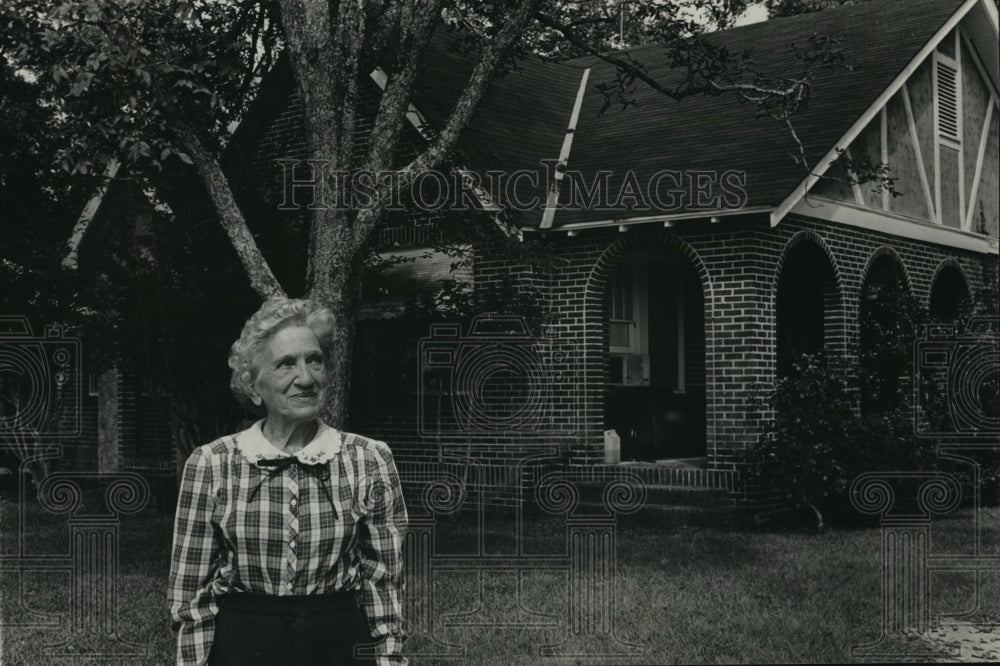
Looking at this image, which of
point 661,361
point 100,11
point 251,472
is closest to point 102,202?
point 661,361

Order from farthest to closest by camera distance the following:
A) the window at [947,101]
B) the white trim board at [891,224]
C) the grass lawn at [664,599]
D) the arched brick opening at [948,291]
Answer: the arched brick opening at [948,291] → the window at [947,101] → the white trim board at [891,224] → the grass lawn at [664,599]

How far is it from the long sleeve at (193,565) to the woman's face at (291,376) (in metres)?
0.29

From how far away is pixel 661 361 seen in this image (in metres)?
17.5

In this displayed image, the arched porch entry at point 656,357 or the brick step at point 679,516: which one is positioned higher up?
the arched porch entry at point 656,357

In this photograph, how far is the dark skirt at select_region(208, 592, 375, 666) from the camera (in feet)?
11.1

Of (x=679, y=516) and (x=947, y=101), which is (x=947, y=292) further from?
(x=679, y=516)

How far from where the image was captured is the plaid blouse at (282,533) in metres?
3.43

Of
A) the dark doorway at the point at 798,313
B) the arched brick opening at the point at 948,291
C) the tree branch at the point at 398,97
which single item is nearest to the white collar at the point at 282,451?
the tree branch at the point at 398,97

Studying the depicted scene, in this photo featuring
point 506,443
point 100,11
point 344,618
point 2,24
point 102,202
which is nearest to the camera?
point 344,618

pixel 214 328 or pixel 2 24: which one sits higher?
pixel 2 24

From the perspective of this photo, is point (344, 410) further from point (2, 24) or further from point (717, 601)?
point (2, 24)

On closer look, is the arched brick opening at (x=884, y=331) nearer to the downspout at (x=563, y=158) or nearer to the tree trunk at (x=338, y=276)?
the downspout at (x=563, y=158)

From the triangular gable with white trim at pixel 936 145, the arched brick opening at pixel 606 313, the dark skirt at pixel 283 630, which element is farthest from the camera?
the triangular gable with white trim at pixel 936 145

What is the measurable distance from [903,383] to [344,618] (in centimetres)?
1170
